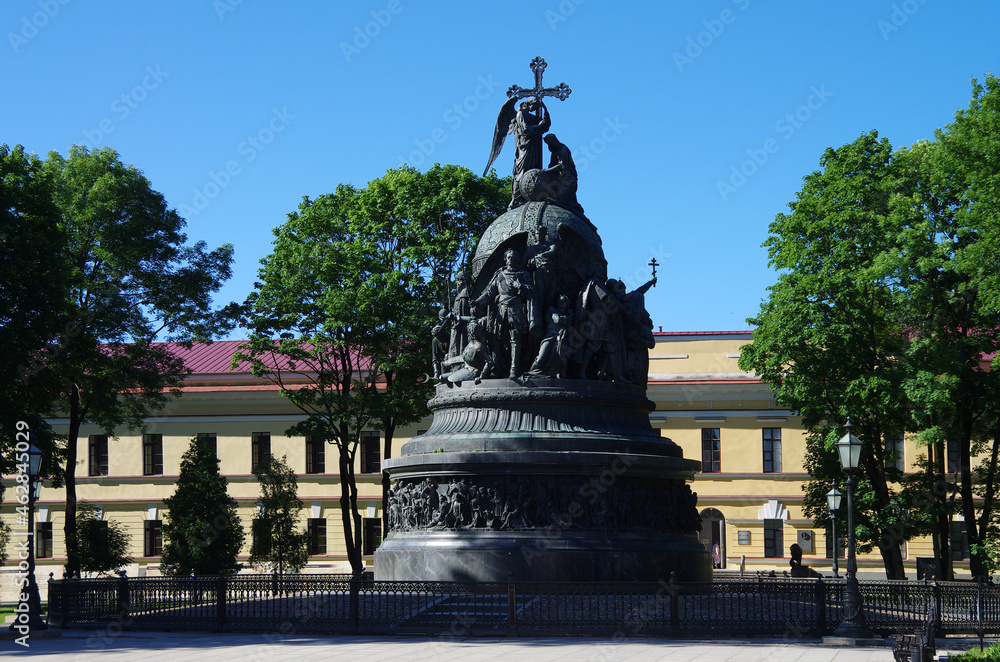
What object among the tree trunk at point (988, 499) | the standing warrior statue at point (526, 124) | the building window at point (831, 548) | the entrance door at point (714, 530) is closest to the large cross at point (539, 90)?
the standing warrior statue at point (526, 124)

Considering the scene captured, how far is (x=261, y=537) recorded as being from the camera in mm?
37406

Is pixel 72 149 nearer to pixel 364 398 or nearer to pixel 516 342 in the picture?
pixel 364 398

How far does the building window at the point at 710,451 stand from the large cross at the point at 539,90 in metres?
24.1

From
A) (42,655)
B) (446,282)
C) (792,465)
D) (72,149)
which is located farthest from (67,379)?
(792,465)

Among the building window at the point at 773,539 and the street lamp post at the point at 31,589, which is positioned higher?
the street lamp post at the point at 31,589

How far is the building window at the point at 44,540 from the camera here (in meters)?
51.8

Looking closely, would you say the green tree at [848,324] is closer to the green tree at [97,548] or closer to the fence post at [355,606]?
the fence post at [355,606]

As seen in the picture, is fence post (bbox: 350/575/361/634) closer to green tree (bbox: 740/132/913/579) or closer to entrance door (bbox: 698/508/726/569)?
green tree (bbox: 740/132/913/579)

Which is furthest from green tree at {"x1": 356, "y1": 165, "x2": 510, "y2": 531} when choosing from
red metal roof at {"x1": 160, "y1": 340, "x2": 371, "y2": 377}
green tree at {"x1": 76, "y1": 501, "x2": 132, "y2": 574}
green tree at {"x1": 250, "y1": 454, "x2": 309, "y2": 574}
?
red metal roof at {"x1": 160, "y1": 340, "x2": 371, "y2": 377}

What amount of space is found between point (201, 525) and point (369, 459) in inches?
739

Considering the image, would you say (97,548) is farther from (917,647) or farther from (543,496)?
(917,647)

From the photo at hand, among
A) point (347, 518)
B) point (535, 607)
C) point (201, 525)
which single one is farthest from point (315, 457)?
point (535, 607)

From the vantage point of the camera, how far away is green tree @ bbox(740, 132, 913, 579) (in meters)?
34.9

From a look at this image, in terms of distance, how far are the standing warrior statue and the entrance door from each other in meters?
24.3
